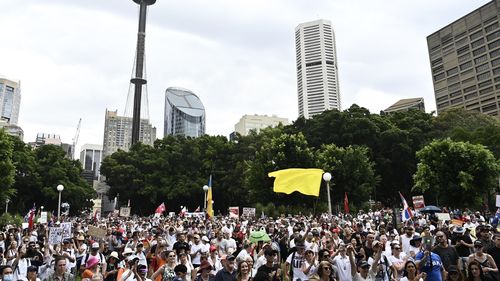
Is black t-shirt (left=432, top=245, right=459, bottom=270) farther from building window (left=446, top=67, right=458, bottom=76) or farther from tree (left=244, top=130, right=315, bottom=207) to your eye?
building window (left=446, top=67, right=458, bottom=76)

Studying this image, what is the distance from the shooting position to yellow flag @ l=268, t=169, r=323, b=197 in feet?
52.7

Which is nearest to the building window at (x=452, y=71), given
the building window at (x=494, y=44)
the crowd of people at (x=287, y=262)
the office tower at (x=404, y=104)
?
the building window at (x=494, y=44)

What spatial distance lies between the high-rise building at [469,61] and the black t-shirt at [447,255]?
292 feet

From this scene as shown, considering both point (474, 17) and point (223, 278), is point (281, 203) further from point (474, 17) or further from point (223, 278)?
point (474, 17)

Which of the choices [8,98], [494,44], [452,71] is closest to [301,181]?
[494,44]

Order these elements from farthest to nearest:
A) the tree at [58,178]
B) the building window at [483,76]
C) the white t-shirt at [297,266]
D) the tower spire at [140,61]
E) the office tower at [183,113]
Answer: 1. the office tower at [183,113]
2. the tower spire at [140,61]
3. the building window at [483,76]
4. the tree at [58,178]
5. the white t-shirt at [297,266]

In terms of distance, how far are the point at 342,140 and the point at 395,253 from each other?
38879 millimetres

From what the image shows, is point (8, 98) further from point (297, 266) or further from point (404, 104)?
point (297, 266)

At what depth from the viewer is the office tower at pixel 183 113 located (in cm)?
17500

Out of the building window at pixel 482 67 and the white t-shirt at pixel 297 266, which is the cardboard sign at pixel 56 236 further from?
the building window at pixel 482 67

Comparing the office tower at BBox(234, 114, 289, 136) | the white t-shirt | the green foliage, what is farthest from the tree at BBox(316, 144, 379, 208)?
the office tower at BBox(234, 114, 289, 136)

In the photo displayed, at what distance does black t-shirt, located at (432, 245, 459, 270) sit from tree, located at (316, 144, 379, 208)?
28285mm

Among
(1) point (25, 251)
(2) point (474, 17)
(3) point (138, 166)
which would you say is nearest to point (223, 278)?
(1) point (25, 251)

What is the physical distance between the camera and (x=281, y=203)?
37156 millimetres
